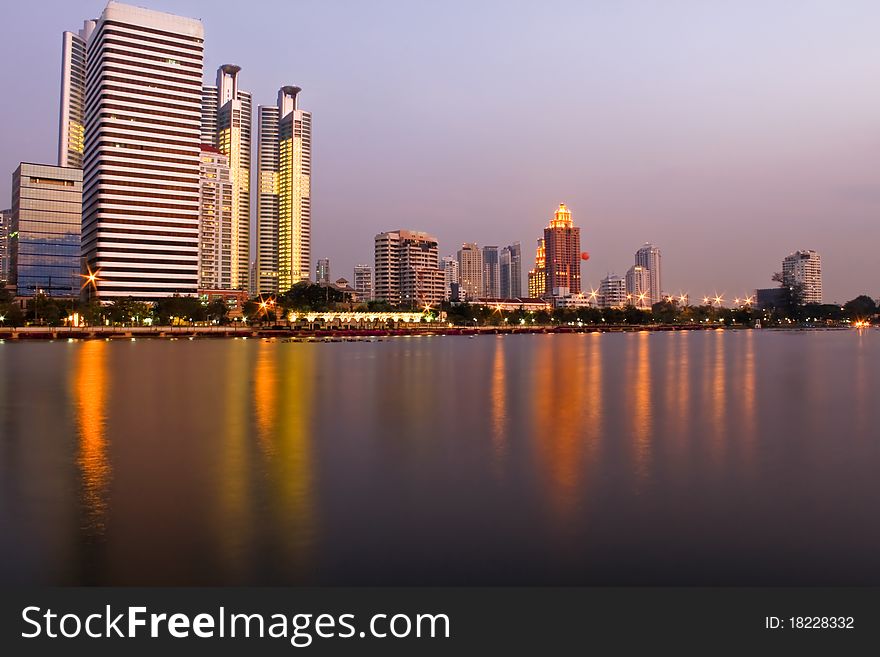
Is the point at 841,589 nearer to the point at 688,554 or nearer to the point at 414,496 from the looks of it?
the point at 688,554

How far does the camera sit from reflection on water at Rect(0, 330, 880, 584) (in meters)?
8.32

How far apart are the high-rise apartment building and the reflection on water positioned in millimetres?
146388

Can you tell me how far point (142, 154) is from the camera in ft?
513

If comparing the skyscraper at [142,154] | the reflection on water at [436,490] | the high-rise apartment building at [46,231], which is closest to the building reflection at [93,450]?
the reflection on water at [436,490]

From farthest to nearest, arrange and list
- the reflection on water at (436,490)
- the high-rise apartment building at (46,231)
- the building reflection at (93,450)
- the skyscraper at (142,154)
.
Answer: the skyscraper at (142,154) < the high-rise apartment building at (46,231) < the building reflection at (93,450) < the reflection on water at (436,490)

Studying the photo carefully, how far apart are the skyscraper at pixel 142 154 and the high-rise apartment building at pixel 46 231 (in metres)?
3.88

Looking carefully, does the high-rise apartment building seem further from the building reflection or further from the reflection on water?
the reflection on water

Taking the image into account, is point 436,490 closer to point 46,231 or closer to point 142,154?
point 142,154

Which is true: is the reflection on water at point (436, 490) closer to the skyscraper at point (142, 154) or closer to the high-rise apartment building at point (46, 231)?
the skyscraper at point (142, 154)

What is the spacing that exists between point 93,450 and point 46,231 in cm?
16106

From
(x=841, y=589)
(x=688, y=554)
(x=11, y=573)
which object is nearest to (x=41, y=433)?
(x=11, y=573)

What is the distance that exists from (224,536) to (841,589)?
727 centimetres

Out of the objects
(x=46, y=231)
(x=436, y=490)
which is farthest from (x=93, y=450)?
(x=46, y=231)

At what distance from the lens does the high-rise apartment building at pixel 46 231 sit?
5999 inches
